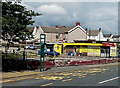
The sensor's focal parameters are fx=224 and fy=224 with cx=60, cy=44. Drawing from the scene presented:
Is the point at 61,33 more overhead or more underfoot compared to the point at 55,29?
more underfoot

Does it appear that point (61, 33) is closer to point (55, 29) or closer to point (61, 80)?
point (55, 29)

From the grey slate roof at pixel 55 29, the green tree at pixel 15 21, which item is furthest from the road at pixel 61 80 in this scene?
the grey slate roof at pixel 55 29

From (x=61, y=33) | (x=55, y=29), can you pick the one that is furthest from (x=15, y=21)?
(x=55, y=29)

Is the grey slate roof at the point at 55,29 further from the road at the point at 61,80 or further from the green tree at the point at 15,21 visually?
the road at the point at 61,80

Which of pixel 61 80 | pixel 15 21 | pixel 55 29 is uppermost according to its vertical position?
pixel 55 29

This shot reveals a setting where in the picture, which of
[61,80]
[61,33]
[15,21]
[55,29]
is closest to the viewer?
[61,80]

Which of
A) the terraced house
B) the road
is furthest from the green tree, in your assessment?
the terraced house

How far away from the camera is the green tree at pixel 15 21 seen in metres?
17.1

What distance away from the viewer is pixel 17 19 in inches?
737

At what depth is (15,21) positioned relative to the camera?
1806cm

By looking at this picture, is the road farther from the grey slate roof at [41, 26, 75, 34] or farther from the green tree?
the grey slate roof at [41, 26, 75, 34]

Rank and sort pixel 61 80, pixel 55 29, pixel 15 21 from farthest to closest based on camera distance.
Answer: pixel 55 29 → pixel 15 21 → pixel 61 80

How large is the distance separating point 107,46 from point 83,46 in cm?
581

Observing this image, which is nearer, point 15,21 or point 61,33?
point 15,21
